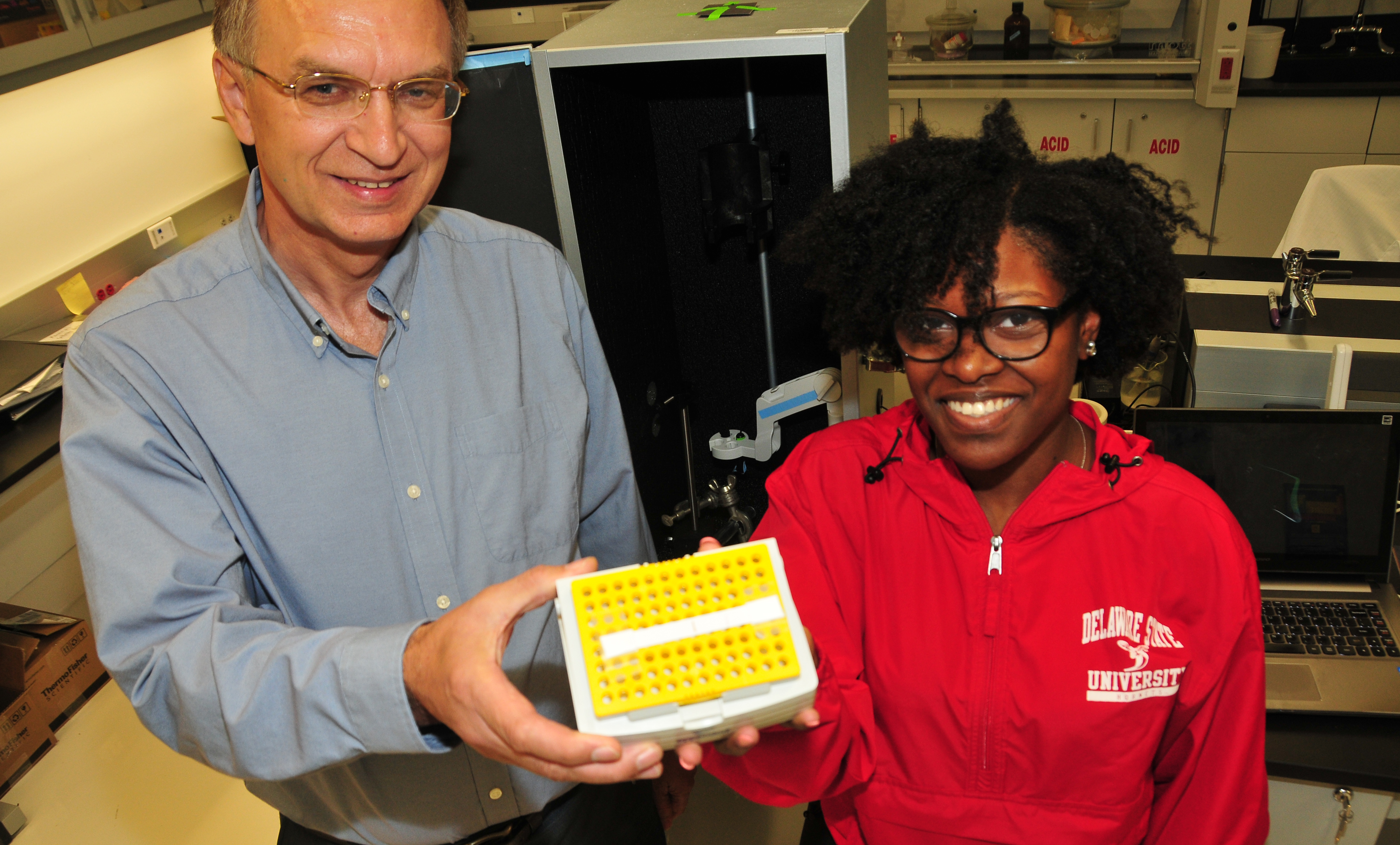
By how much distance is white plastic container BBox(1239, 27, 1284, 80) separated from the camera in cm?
394

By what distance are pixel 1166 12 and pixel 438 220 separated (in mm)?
4383

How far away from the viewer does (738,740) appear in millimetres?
864

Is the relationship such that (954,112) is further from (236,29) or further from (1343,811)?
(236,29)

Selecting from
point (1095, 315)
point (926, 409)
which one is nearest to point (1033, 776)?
point (926, 409)

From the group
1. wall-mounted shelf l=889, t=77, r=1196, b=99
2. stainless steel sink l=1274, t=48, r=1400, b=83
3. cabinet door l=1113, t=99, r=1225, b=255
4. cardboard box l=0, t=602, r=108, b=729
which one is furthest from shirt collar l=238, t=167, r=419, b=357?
stainless steel sink l=1274, t=48, r=1400, b=83

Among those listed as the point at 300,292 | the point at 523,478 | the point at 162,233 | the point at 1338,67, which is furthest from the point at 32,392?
the point at 1338,67

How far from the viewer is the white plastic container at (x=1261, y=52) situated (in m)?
3.94

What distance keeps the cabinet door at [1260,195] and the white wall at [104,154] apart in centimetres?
418

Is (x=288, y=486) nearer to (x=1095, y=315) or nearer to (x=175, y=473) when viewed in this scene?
(x=175, y=473)

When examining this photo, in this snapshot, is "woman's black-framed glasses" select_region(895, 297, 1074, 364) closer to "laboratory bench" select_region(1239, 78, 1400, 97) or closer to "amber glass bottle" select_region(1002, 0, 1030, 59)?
"laboratory bench" select_region(1239, 78, 1400, 97)

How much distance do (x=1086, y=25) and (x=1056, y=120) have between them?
0.45m

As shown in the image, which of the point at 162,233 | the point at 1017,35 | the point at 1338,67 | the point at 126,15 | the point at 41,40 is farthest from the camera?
the point at 1017,35

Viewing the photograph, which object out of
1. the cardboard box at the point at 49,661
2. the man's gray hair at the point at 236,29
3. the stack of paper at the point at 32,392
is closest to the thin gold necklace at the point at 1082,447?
the man's gray hair at the point at 236,29

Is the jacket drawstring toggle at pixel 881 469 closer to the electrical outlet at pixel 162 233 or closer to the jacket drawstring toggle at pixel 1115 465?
the jacket drawstring toggle at pixel 1115 465
